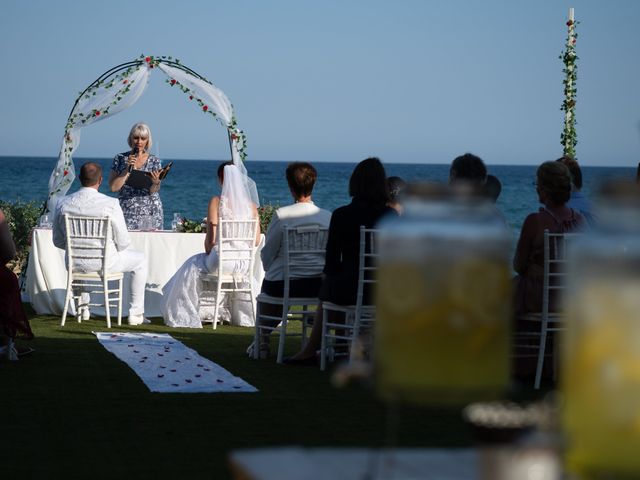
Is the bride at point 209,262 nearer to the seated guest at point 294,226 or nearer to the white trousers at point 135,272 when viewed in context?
the white trousers at point 135,272

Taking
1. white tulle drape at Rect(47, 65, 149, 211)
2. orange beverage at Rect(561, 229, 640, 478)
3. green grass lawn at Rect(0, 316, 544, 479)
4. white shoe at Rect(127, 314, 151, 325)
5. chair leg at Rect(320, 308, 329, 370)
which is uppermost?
white tulle drape at Rect(47, 65, 149, 211)

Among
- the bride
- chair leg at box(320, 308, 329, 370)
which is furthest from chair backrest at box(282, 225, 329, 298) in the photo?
Result: the bride

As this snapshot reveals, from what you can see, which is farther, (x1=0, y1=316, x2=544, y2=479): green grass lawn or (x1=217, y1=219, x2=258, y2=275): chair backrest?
(x1=217, y1=219, x2=258, y2=275): chair backrest

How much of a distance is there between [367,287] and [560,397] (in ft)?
20.3

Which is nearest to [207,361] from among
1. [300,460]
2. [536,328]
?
[536,328]

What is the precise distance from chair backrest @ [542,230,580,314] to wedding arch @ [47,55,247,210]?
557 centimetres

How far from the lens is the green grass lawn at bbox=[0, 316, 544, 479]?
470 centimetres

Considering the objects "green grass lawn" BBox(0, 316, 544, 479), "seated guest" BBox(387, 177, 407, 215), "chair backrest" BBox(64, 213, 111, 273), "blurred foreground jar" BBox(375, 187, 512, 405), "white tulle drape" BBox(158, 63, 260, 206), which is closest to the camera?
"blurred foreground jar" BBox(375, 187, 512, 405)

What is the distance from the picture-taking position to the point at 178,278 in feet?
34.1

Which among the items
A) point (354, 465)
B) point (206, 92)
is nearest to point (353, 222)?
point (206, 92)

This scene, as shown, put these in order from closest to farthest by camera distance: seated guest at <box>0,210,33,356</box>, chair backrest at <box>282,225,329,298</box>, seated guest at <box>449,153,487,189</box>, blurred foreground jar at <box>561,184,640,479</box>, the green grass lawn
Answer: blurred foreground jar at <box>561,184,640,479</box> < the green grass lawn < seated guest at <box>449,153,487,189</box> < seated guest at <box>0,210,33,356</box> < chair backrest at <box>282,225,329,298</box>

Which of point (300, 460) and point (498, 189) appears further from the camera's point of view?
point (498, 189)

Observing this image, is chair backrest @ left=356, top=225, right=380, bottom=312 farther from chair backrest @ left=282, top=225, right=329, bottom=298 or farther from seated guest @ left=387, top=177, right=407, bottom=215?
seated guest @ left=387, top=177, right=407, bottom=215

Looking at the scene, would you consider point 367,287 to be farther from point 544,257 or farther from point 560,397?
point 560,397
